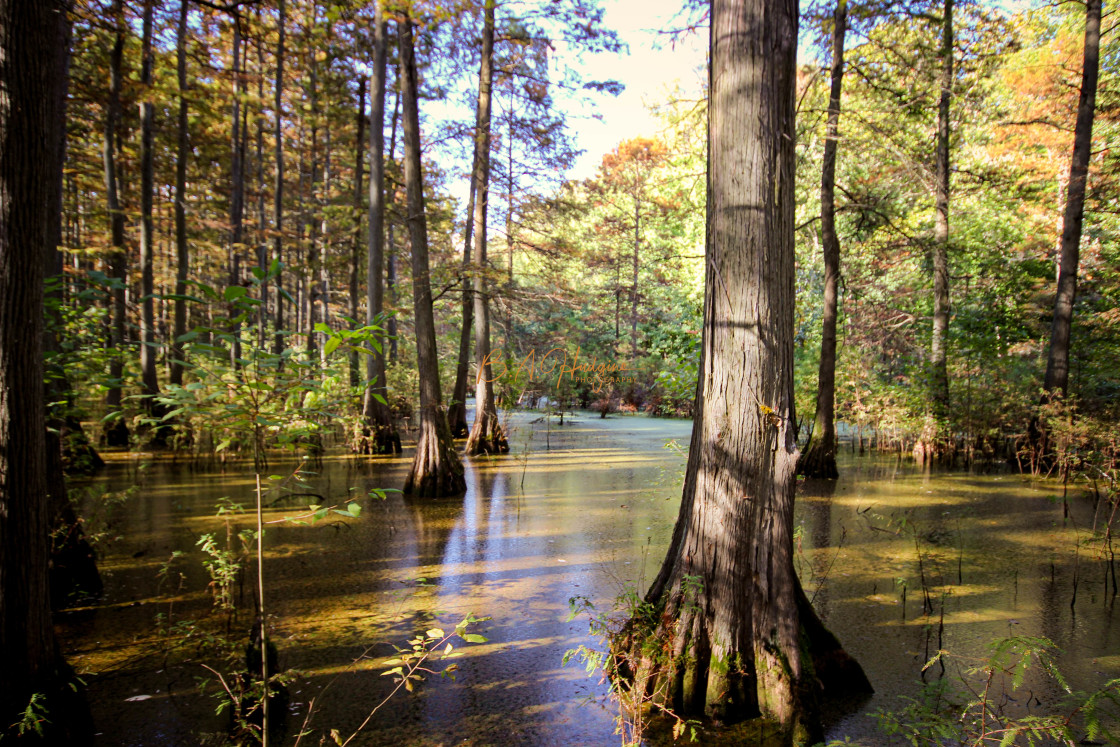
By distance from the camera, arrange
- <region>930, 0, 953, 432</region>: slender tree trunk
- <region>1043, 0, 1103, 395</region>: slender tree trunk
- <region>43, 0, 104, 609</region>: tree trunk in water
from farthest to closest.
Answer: <region>930, 0, 953, 432</region>: slender tree trunk
<region>1043, 0, 1103, 395</region>: slender tree trunk
<region>43, 0, 104, 609</region>: tree trunk in water

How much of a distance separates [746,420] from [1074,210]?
10.3 meters

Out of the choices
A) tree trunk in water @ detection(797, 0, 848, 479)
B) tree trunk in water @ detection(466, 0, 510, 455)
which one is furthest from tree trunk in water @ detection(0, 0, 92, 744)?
tree trunk in water @ detection(466, 0, 510, 455)

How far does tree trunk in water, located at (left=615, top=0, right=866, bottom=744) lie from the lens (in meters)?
2.72

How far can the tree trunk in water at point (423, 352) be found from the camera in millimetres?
7863

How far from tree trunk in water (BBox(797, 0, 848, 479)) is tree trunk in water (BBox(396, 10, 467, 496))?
17.7ft

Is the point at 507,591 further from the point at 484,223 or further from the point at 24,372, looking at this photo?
the point at 484,223

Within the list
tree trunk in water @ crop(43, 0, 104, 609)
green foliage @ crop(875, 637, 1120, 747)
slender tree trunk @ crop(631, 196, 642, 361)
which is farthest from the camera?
slender tree trunk @ crop(631, 196, 642, 361)

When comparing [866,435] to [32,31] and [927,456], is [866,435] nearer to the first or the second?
[927,456]

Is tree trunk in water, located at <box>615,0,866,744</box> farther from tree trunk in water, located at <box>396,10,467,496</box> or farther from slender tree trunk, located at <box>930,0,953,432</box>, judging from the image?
slender tree trunk, located at <box>930,0,953,432</box>

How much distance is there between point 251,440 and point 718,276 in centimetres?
226

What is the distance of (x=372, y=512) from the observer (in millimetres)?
7078

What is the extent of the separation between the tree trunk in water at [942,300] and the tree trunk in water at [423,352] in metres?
8.50

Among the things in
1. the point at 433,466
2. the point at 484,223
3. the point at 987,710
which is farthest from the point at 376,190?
the point at 987,710

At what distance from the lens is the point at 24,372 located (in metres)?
2.36
